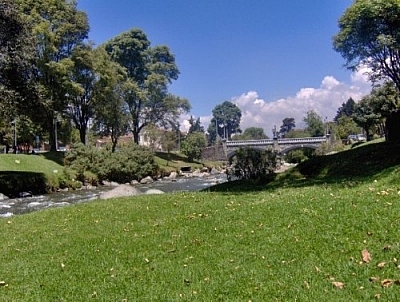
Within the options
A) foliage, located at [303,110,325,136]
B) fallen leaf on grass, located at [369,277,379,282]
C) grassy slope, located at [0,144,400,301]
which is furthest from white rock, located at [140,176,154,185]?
foliage, located at [303,110,325,136]

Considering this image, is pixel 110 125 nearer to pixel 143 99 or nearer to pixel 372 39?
pixel 143 99

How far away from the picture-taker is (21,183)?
104 feet

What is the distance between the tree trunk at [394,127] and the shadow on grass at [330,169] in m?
1.82

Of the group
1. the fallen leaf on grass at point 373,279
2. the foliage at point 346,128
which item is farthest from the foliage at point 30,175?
the foliage at point 346,128

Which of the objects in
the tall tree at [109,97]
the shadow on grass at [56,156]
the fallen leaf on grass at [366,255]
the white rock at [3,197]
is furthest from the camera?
the tall tree at [109,97]

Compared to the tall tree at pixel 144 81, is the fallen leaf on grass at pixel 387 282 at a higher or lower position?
lower

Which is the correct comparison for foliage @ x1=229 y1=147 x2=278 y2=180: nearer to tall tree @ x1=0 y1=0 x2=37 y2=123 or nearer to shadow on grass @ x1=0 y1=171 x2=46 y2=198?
tall tree @ x1=0 y1=0 x2=37 y2=123

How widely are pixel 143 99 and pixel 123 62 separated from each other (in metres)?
9.00

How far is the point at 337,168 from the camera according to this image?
67.9ft

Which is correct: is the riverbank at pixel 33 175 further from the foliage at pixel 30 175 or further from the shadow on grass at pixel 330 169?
the shadow on grass at pixel 330 169

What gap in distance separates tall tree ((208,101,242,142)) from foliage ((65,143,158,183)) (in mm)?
110640

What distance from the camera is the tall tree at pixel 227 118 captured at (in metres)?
158

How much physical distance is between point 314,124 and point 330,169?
82580mm

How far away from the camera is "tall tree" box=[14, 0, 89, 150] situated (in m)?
42.6
